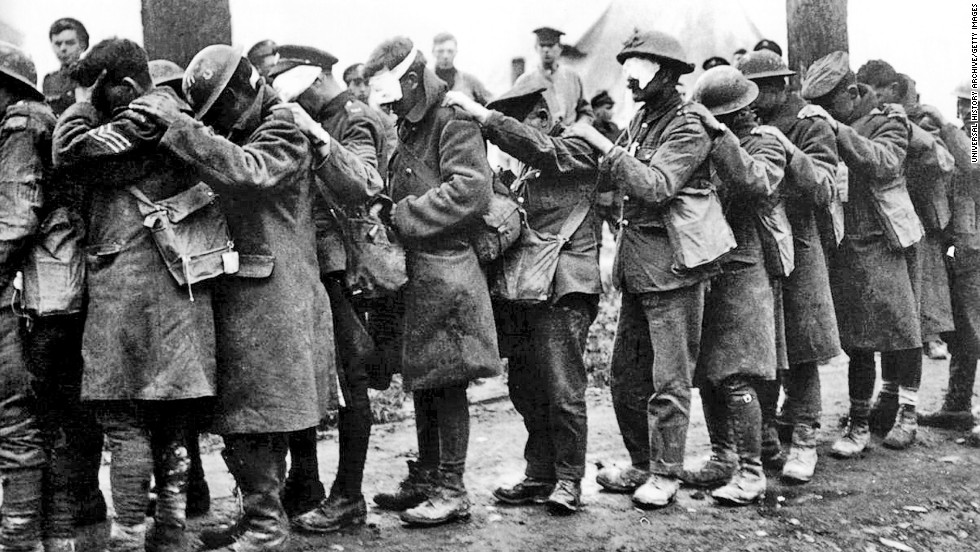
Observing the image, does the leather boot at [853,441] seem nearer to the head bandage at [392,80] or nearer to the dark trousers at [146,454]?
the head bandage at [392,80]

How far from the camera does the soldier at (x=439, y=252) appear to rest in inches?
187

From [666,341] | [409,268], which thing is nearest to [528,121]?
[409,268]

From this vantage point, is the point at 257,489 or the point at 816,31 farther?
the point at 816,31

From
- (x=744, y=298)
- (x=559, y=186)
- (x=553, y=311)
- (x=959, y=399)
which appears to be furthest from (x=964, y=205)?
(x=553, y=311)

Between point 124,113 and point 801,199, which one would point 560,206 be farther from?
point 124,113

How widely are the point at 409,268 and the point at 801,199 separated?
7.93 feet

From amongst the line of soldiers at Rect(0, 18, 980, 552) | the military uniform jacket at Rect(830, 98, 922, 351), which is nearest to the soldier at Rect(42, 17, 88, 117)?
the line of soldiers at Rect(0, 18, 980, 552)

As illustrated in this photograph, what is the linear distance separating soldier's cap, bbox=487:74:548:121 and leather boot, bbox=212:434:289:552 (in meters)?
2.02

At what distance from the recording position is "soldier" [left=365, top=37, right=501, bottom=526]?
475 centimetres

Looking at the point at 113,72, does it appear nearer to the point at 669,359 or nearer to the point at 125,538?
the point at 125,538

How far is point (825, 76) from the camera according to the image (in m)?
6.24

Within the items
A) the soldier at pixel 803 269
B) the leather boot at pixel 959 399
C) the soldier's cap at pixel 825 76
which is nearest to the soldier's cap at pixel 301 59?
the soldier at pixel 803 269

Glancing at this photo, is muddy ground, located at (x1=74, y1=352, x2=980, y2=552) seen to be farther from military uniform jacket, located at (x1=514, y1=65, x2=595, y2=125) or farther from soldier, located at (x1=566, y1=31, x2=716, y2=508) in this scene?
military uniform jacket, located at (x1=514, y1=65, x2=595, y2=125)

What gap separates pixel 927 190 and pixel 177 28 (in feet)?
15.7
